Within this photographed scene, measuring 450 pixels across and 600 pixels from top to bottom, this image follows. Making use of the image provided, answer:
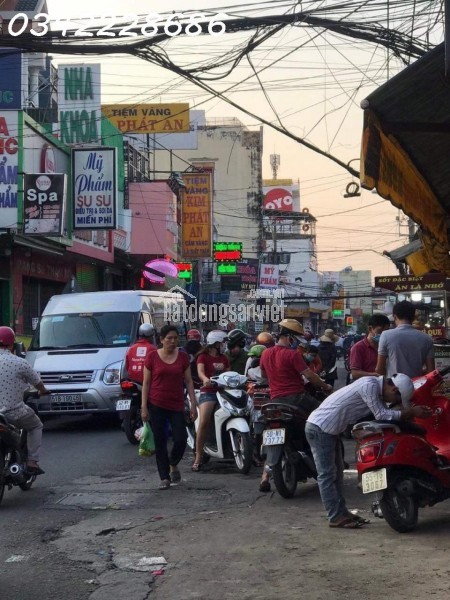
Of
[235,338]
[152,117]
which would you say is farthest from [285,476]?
[152,117]

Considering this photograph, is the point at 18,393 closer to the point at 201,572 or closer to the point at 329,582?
the point at 201,572

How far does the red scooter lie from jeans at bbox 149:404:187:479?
3.10 m

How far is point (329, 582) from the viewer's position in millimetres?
6293

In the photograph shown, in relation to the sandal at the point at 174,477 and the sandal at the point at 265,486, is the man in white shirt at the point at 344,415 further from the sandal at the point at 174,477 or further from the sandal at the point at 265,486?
the sandal at the point at 174,477

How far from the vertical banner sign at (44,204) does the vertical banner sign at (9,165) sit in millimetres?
316

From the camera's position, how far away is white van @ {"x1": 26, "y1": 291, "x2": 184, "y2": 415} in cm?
1645

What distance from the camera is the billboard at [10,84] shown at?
87.5 feet

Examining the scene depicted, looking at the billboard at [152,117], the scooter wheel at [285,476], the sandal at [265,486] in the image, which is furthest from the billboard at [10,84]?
the scooter wheel at [285,476]

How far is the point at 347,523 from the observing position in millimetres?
7961

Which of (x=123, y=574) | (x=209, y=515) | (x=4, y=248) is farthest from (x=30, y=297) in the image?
(x=123, y=574)

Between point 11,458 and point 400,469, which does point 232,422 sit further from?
point 400,469

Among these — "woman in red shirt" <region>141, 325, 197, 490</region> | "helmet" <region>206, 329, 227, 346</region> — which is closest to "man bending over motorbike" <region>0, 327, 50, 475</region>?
"woman in red shirt" <region>141, 325, 197, 490</region>

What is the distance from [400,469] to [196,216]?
39687mm

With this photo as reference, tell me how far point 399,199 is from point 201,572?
436 cm
